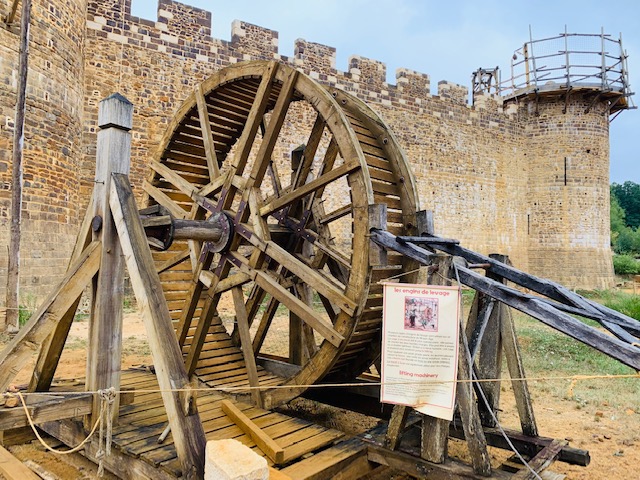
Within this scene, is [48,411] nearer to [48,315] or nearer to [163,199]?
[48,315]

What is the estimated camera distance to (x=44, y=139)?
994cm

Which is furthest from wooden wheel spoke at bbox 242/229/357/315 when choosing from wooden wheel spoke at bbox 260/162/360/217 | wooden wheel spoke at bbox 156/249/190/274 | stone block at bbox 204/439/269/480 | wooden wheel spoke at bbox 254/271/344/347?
stone block at bbox 204/439/269/480

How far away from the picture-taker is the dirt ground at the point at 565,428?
4289 mm

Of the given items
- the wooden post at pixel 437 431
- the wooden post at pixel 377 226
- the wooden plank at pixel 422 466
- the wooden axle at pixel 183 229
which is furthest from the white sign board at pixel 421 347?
the wooden axle at pixel 183 229

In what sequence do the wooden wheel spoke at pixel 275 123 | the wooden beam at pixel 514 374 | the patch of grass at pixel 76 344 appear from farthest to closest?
the patch of grass at pixel 76 344 → the wooden wheel spoke at pixel 275 123 → the wooden beam at pixel 514 374

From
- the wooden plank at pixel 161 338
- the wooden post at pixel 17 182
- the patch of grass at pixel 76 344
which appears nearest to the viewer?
the wooden plank at pixel 161 338

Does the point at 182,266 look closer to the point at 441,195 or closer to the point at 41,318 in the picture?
the point at 41,318

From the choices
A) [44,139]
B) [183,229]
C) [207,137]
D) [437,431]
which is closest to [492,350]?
[437,431]

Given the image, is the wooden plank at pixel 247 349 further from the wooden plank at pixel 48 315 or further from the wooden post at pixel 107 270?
the wooden plank at pixel 48 315

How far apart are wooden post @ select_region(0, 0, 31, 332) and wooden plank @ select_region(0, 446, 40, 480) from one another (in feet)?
18.4

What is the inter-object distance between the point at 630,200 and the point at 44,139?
6186cm

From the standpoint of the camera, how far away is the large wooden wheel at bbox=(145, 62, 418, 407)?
430cm

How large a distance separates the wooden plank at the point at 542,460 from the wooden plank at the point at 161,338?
6.80 ft

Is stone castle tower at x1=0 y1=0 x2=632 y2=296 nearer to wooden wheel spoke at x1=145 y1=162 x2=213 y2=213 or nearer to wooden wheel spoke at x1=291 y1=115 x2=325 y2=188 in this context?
wooden wheel spoke at x1=145 y1=162 x2=213 y2=213
